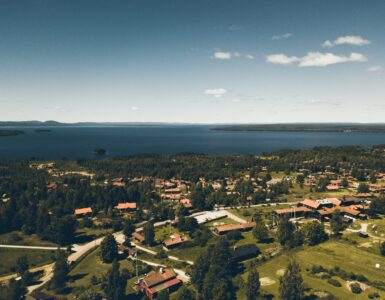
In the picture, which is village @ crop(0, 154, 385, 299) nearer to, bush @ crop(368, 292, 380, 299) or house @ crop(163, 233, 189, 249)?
house @ crop(163, 233, 189, 249)

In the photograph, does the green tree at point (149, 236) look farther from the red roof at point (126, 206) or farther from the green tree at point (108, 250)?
the red roof at point (126, 206)

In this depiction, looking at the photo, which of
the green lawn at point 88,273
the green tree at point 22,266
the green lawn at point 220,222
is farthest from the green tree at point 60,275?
the green lawn at point 220,222

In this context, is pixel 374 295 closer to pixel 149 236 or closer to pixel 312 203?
pixel 149 236

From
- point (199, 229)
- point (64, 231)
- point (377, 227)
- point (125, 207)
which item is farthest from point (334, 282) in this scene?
point (125, 207)

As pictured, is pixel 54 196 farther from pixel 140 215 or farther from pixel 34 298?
pixel 34 298

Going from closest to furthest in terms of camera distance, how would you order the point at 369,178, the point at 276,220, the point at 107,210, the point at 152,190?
the point at 276,220 → the point at 107,210 → the point at 152,190 → the point at 369,178

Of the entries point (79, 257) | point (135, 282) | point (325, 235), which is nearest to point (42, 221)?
point (79, 257)
